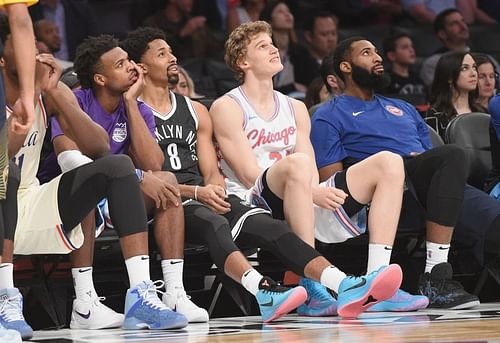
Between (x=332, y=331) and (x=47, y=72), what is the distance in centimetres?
161

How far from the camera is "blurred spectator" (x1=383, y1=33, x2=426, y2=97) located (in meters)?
8.97

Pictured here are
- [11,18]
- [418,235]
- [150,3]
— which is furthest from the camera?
[150,3]

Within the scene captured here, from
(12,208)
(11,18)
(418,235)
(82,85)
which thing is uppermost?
(11,18)

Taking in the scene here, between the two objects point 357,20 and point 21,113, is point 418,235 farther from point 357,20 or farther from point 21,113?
point 357,20

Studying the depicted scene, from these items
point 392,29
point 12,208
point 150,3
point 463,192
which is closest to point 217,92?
point 150,3

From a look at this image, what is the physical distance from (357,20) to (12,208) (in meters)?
6.40

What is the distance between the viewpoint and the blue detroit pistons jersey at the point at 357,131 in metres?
5.95

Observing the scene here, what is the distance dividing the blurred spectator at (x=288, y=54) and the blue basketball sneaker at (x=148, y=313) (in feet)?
13.4

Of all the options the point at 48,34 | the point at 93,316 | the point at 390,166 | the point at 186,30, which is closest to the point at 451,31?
the point at 186,30

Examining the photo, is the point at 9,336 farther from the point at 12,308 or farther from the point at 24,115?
the point at 24,115

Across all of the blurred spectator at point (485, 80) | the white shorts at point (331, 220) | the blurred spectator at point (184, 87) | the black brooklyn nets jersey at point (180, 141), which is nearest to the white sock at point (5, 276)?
the black brooklyn nets jersey at point (180, 141)

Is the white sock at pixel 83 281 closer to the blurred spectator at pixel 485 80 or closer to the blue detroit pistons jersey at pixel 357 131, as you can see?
the blue detroit pistons jersey at pixel 357 131

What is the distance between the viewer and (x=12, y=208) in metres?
4.48

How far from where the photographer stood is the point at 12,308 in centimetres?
443
